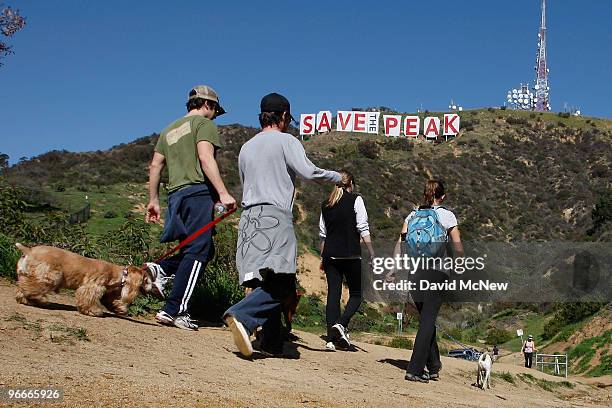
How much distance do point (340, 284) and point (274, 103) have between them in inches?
94.2

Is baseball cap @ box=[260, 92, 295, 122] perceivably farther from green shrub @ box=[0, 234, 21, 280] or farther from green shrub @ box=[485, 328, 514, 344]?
green shrub @ box=[485, 328, 514, 344]

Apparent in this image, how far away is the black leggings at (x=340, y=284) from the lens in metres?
7.41

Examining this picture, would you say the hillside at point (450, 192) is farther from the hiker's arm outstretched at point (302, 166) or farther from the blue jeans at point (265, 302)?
the hiker's arm outstretched at point (302, 166)

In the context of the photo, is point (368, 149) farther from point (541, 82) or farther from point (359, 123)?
point (541, 82)

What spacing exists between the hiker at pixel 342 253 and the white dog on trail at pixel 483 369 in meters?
1.33

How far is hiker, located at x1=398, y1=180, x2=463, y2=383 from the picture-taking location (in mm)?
6285

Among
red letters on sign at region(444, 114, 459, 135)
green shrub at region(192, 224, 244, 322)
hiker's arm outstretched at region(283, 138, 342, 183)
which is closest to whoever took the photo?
hiker's arm outstretched at region(283, 138, 342, 183)

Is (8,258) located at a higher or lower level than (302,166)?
lower

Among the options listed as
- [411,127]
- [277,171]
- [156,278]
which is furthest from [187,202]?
[411,127]

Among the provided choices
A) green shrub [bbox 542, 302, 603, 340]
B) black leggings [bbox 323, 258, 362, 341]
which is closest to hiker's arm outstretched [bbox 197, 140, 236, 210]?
black leggings [bbox 323, 258, 362, 341]

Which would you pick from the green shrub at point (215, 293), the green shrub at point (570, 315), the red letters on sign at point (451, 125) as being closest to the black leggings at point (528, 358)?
the green shrub at point (570, 315)

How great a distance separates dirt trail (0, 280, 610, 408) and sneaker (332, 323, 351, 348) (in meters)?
0.27

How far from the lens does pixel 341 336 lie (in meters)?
7.43

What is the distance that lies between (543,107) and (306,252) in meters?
69.7
